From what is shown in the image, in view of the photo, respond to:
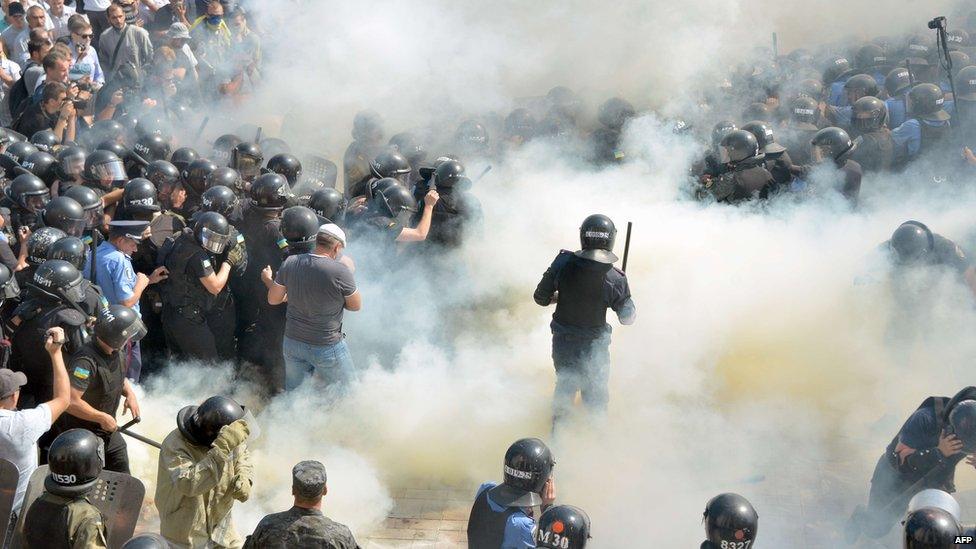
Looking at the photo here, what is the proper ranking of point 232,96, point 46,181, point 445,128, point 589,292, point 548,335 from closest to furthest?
point 589,292 → point 548,335 → point 46,181 → point 445,128 → point 232,96

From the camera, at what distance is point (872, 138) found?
9289mm

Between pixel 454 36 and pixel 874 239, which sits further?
pixel 454 36

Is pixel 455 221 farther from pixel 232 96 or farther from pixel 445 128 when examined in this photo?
pixel 232 96

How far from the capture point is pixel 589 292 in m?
6.34

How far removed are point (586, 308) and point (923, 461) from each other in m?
2.14

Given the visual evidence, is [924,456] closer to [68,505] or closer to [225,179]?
[68,505]

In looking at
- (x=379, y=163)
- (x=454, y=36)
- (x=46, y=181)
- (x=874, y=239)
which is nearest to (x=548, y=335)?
(x=379, y=163)

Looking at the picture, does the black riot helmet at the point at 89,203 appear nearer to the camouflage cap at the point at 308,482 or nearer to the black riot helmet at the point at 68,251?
the black riot helmet at the point at 68,251

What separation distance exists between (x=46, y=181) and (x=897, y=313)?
20.9 ft

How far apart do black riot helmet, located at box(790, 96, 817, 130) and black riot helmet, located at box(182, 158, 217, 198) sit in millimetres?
5711

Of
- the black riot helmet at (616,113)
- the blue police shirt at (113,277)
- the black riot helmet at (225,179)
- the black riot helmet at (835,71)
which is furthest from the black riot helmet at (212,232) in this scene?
the black riot helmet at (835,71)

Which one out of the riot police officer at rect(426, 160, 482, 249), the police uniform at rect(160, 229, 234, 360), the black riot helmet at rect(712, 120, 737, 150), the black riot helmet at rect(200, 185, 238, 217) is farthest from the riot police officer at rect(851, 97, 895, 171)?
the police uniform at rect(160, 229, 234, 360)

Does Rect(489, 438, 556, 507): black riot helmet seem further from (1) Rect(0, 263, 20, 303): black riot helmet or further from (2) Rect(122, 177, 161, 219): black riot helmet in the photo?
(2) Rect(122, 177, 161, 219): black riot helmet

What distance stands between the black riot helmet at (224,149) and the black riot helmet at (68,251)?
10.4ft
